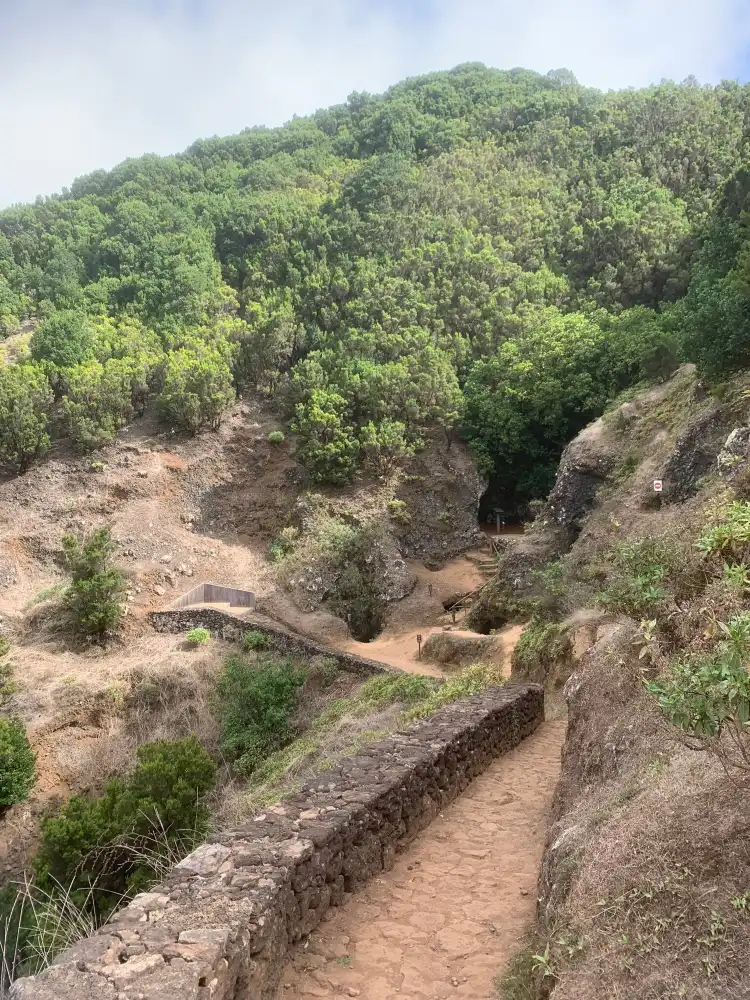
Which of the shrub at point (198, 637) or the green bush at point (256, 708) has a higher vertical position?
the shrub at point (198, 637)

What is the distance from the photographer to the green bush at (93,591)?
19469 millimetres

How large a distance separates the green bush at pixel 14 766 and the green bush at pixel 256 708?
13.2 ft

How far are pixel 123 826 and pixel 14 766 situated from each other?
5.95 meters

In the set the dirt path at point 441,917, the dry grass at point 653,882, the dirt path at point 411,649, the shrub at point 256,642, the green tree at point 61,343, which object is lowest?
the dirt path at point 411,649

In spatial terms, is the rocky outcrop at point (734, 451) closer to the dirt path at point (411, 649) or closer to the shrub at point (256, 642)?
the dirt path at point (411, 649)

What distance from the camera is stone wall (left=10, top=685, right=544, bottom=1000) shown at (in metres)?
3.69

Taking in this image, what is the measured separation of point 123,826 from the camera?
9359 millimetres

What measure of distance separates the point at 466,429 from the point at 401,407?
115 inches

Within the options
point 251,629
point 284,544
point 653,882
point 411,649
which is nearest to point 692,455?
point 411,649

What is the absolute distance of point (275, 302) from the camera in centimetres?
3438

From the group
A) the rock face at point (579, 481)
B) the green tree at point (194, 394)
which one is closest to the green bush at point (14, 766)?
the rock face at point (579, 481)

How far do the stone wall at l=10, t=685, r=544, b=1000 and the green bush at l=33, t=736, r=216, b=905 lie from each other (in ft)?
11.9

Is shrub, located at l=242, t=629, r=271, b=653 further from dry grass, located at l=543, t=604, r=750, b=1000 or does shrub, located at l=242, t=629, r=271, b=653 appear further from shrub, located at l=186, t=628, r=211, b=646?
dry grass, located at l=543, t=604, r=750, b=1000

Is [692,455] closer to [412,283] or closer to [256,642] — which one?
[256,642]
